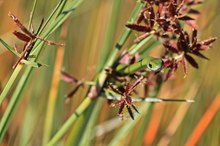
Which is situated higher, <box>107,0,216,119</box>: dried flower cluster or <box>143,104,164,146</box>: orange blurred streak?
<box>107,0,216,119</box>: dried flower cluster

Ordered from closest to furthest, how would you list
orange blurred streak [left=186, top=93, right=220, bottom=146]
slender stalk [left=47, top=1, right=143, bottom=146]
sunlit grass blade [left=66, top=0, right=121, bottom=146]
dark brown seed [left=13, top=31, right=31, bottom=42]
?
dark brown seed [left=13, top=31, right=31, bottom=42], slender stalk [left=47, top=1, right=143, bottom=146], sunlit grass blade [left=66, top=0, right=121, bottom=146], orange blurred streak [left=186, top=93, right=220, bottom=146]

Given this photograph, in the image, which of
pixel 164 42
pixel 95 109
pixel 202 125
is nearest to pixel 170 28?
pixel 164 42

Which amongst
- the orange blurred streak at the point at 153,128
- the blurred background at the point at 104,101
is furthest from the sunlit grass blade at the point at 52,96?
the orange blurred streak at the point at 153,128

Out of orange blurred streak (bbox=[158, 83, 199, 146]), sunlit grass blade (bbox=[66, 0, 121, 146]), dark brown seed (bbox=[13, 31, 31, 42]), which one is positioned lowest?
orange blurred streak (bbox=[158, 83, 199, 146])

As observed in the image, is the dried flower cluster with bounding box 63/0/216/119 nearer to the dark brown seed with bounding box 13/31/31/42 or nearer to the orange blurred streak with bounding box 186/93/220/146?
the dark brown seed with bounding box 13/31/31/42

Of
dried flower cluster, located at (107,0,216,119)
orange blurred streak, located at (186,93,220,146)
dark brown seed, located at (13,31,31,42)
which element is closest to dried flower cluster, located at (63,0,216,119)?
dried flower cluster, located at (107,0,216,119)

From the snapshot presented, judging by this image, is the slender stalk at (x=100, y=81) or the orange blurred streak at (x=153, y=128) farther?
the orange blurred streak at (x=153, y=128)

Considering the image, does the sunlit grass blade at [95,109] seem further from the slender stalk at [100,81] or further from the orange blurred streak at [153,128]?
the orange blurred streak at [153,128]

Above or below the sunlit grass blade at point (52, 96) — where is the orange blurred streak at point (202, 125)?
below

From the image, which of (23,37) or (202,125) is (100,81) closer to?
(23,37)

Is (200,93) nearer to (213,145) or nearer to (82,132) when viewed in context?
(213,145)
